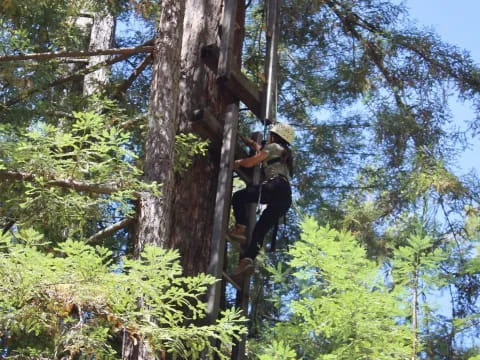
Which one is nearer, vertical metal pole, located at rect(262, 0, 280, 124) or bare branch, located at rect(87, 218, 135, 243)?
bare branch, located at rect(87, 218, 135, 243)

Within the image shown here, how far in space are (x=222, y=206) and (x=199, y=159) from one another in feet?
1.66

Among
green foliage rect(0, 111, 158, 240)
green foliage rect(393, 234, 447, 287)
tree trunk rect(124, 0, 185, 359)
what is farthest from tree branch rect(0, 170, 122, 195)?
green foliage rect(393, 234, 447, 287)

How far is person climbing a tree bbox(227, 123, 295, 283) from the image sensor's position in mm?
6496

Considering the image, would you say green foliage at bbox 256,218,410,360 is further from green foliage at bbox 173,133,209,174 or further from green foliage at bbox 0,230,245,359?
green foliage at bbox 173,133,209,174

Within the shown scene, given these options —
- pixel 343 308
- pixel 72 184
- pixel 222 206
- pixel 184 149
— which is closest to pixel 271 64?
pixel 184 149

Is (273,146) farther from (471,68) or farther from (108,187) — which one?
(471,68)

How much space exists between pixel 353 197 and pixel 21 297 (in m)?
5.65

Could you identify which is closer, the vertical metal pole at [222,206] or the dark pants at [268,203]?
the vertical metal pole at [222,206]

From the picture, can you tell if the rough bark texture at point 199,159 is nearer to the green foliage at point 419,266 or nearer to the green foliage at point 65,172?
the green foliage at point 65,172

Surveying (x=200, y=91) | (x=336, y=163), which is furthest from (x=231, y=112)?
(x=336, y=163)

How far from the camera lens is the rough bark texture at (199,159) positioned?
6054mm

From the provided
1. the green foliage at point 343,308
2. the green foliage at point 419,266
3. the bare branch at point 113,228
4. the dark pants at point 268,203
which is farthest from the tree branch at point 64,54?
the green foliage at point 419,266

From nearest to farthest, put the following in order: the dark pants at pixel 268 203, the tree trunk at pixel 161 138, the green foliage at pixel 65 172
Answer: the green foliage at pixel 65 172 → the tree trunk at pixel 161 138 → the dark pants at pixel 268 203

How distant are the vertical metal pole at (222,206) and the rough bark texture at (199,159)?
0.72 ft
